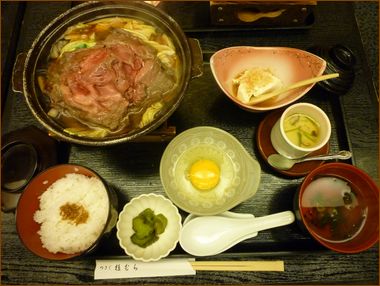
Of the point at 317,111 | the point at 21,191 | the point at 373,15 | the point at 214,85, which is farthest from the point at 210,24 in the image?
the point at 21,191

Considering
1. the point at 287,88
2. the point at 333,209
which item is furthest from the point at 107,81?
the point at 333,209

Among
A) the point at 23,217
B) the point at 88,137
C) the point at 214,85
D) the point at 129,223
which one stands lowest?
the point at 129,223

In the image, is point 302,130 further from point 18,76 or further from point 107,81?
point 18,76

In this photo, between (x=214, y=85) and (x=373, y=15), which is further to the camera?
(x=373, y=15)

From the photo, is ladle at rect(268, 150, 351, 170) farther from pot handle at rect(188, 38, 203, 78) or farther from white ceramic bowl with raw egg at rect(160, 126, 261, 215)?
pot handle at rect(188, 38, 203, 78)

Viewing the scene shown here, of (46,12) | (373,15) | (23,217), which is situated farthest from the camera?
(373,15)

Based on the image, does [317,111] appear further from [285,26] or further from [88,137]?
[88,137]

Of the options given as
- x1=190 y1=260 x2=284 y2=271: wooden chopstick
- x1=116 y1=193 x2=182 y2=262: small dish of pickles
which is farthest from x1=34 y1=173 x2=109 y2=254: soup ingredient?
x1=190 y1=260 x2=284 y2=271: wooden chopstick
